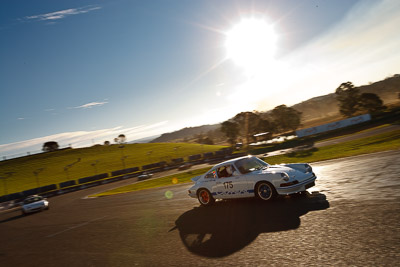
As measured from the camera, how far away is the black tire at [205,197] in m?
10.5

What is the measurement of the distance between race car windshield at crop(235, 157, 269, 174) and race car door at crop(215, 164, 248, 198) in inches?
8.2

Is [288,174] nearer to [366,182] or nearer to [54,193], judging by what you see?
[366,182]

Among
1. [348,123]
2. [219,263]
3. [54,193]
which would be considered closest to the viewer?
[219,263]

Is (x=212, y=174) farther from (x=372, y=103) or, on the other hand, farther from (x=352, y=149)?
(x=372, y=103)

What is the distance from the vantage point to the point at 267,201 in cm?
888

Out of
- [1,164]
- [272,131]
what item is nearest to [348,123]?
[272,131]

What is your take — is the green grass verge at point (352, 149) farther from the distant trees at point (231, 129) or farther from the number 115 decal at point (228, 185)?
the distant trees at point (231, 129)

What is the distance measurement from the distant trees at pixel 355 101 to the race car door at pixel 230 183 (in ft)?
258

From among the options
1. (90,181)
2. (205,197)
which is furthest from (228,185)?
(90,181)

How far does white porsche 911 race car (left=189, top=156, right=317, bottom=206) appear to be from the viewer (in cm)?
835

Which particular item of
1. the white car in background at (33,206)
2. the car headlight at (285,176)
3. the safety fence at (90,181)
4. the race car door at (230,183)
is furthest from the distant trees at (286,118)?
the car headlight at (285,176)

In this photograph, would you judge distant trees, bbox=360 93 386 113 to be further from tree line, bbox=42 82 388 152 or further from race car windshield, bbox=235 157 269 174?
race car windshield, bbox=235 157 269 174

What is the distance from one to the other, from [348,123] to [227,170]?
2447 inches

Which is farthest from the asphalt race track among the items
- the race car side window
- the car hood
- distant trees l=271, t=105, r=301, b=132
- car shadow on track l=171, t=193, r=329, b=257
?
distant trees l=271, t=105, r=301, b=132
